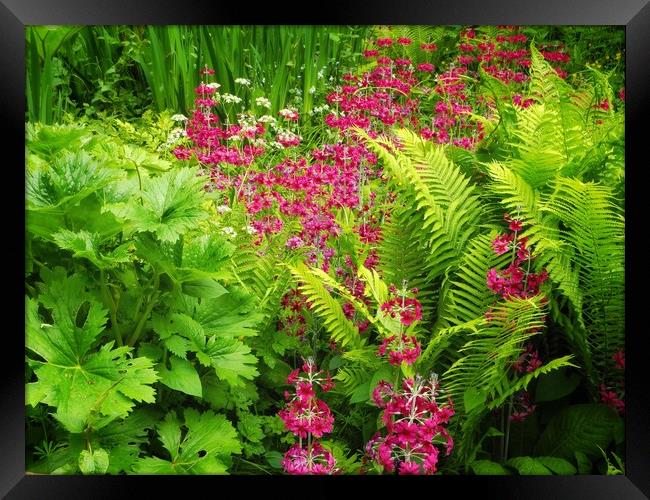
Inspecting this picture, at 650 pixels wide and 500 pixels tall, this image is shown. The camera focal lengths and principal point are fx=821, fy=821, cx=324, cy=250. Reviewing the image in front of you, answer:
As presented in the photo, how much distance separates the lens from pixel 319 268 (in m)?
2.27

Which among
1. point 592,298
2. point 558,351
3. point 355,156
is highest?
point 355,156

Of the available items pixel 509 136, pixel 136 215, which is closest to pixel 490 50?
pixel 509 136

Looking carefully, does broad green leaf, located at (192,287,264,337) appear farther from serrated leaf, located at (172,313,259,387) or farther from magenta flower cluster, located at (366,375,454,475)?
magenta flower cluster, located at (366,375,454,475)

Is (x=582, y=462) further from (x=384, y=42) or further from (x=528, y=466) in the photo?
(x=384, y=42)

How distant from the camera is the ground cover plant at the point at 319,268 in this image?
6.51 feet

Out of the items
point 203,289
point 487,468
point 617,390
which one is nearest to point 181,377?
point 203,289

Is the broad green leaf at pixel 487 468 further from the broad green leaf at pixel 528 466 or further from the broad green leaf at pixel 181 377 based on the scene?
the broad green leaf at pixel 181 377

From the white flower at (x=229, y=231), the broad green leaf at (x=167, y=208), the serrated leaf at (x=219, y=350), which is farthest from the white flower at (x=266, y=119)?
the serrated leaf at (x=219, y=350)

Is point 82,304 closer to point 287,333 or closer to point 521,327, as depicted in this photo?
point 287,333

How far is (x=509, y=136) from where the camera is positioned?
2.39m
